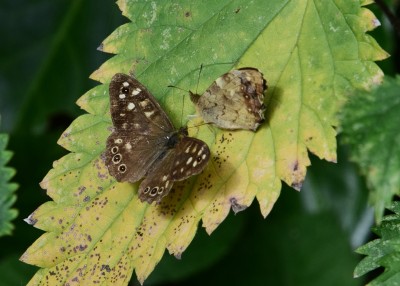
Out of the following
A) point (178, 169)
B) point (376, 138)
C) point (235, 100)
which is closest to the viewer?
point (376, 138)

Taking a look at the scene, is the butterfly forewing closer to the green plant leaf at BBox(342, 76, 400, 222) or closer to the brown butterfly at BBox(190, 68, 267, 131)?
the brown butterfly at BBox(190, 68, 267, 131)

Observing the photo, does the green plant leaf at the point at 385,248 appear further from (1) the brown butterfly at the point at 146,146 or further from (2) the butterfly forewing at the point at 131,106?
(2) the butterfly forewing at the point at 131,106

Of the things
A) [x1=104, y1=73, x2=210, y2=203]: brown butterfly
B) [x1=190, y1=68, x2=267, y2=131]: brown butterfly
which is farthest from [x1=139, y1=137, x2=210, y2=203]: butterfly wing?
[x1=190, y1=68, x2=267, y2=131]: brown butterfly

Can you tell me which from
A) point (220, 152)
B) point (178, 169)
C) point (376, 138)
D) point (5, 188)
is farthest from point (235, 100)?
point (5, 188)

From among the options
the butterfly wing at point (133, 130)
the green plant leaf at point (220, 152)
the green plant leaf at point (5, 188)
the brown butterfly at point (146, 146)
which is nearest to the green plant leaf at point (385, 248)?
the green plant leaf at point (220, 152)

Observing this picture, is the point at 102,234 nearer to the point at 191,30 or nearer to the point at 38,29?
the point at 191,30

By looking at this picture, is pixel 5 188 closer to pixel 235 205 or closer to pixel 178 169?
pixel 178 169

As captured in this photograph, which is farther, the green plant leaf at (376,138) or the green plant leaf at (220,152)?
the green plant leaf at (220,152)
